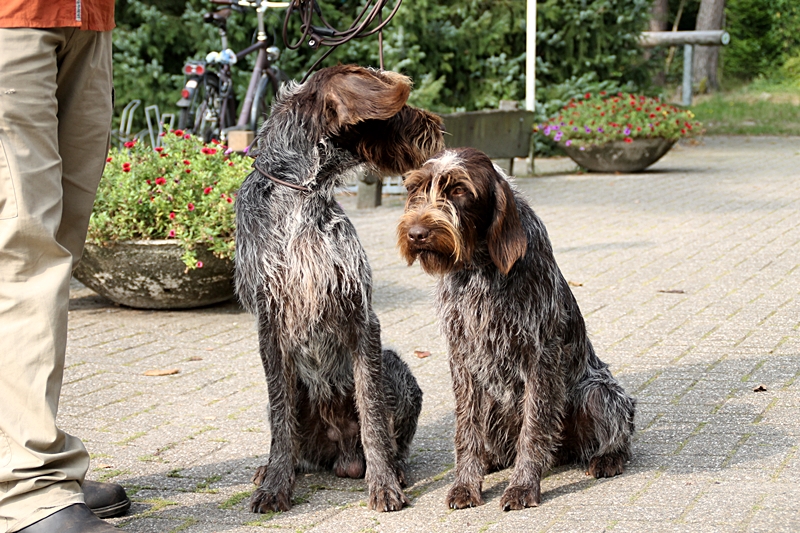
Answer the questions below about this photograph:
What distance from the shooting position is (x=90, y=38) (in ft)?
11.5

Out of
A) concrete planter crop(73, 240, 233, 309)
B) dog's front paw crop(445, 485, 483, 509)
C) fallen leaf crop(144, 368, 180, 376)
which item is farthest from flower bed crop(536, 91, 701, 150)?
dog's front paw crop(445, 485, 483, 509)

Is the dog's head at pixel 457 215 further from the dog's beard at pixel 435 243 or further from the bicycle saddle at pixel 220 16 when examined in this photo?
the bicycle saddle at pixel 220 16

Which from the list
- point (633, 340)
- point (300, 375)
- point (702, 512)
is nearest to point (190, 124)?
point (633, 340)

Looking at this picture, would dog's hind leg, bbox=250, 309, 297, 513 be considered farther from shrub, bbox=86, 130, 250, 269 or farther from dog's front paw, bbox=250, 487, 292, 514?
shrub, bbox=86, 130, 250, 269

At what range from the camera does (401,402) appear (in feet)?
13.6

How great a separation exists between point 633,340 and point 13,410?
407 cm

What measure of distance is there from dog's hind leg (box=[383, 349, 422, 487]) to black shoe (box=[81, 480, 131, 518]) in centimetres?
111

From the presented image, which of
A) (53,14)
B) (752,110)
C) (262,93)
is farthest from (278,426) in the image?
(752,110)

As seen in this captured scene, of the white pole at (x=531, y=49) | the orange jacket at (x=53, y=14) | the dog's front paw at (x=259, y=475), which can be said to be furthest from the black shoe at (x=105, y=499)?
the white pole at (x=531, y=49)

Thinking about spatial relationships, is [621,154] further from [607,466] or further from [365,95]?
[365,95]

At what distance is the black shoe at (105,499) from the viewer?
375 cm

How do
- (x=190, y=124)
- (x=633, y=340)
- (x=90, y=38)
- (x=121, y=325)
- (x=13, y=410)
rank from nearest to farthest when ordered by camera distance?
(x=13, y=410) → (x=90, y=38) → (x=633, y=340) → (x=121, y=325) → (x=190, y=124)

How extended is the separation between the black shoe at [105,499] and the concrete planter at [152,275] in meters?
3.12

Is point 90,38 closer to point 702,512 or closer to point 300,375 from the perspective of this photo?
point 300,375
